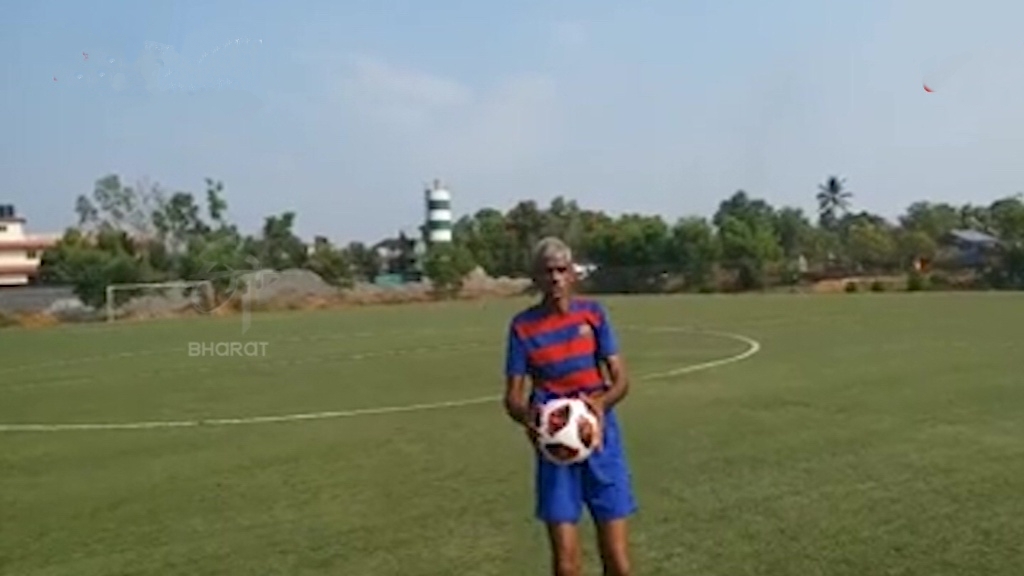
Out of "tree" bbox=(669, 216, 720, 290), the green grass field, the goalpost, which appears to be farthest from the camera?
"tree" bbox=(669, 216, 720, 290)

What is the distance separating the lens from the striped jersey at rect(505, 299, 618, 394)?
15.0 feet

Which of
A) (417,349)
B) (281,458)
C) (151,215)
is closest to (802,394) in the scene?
(281,458)

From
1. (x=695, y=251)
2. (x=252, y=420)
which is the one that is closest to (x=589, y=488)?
(x=252, y=420)

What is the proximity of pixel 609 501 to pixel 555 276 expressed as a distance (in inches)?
36.1

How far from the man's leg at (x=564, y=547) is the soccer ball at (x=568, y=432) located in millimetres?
262

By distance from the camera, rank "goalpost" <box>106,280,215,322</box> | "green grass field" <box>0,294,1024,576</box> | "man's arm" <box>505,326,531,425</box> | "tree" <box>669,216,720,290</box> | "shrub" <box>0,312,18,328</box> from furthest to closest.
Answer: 1. "tree" <box>669,216,720,290</box>
2. "goalpost" <box>106,280,215,322</box>
3. "shrub" <box>0,312,18,328</box>
4. "green grass field" <box>0,294,1024,576</box>
5. "man's arm" <box>505,326,531,425</box>

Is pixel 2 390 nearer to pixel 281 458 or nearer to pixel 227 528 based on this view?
pixel 281 458

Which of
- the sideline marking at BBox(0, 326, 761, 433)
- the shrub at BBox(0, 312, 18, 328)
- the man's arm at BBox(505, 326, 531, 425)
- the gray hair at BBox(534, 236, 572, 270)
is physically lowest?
the shrub at BBox(0, 312, 18, 328)

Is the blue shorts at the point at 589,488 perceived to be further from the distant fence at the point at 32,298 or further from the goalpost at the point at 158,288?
the distant fence at the point at 32,298

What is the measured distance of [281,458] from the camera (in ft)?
30.8

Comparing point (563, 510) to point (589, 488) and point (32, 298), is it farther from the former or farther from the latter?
point (32, 298)

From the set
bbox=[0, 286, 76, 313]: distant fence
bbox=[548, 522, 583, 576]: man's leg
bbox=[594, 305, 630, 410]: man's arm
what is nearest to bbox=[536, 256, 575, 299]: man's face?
bbox=[594, 305, 630, 410]: man's arm

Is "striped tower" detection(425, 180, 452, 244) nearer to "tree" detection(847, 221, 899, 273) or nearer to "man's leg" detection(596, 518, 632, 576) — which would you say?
"tree" detection(847, 221, 899, 273)

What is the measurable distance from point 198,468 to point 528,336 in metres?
5.30
